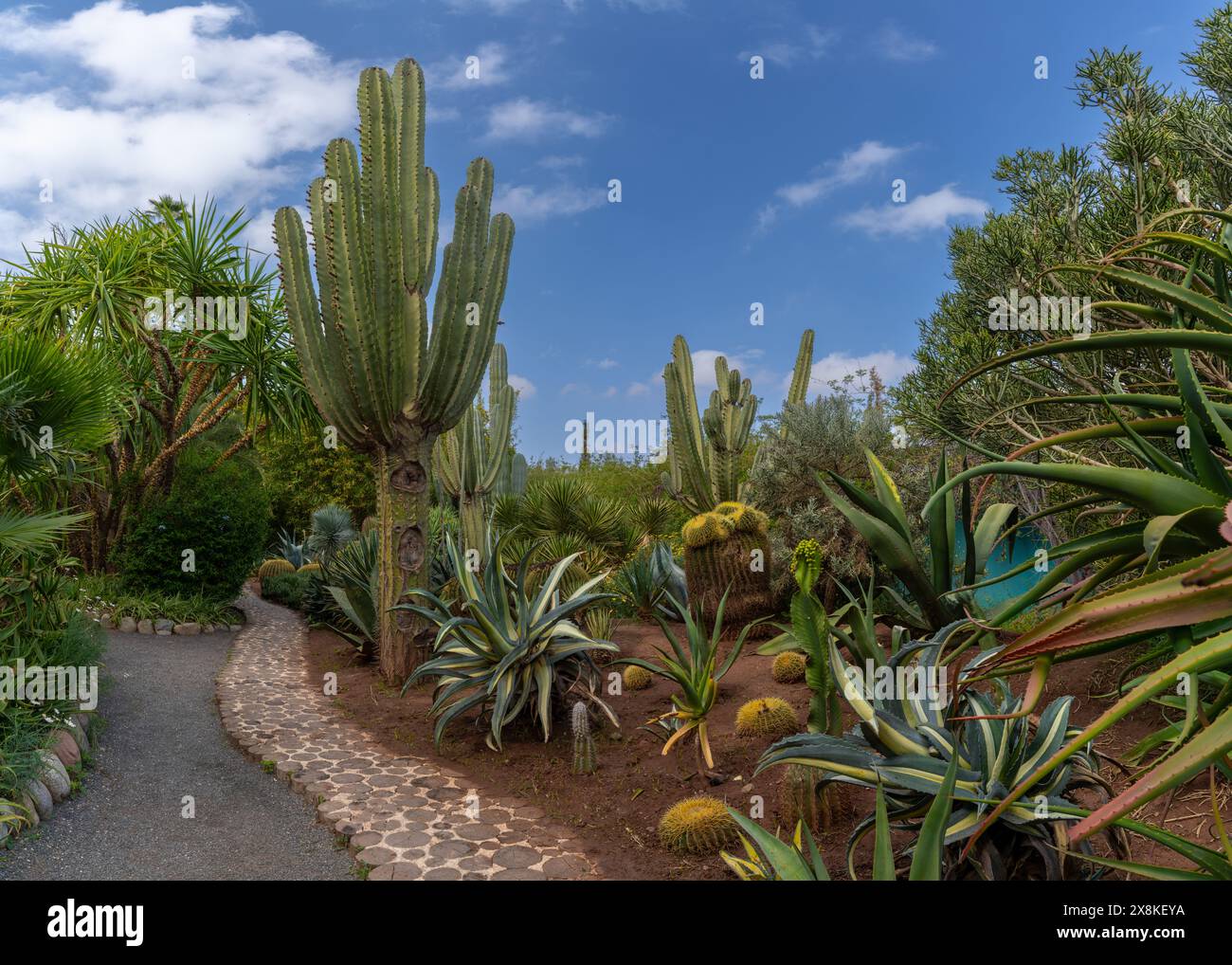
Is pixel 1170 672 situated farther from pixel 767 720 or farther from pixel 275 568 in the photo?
pixel 275 568

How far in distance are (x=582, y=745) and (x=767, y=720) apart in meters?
1.26

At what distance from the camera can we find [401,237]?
760cm

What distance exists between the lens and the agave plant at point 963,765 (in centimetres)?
255

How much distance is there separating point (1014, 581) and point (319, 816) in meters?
8.39

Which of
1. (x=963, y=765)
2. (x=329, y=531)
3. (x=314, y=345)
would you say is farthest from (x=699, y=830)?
(x=329, y=531)

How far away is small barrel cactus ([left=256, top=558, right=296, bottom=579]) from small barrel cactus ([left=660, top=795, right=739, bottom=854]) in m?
13.7

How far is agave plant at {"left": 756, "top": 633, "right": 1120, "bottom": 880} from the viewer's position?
8.37ft

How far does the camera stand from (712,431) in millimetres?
10820

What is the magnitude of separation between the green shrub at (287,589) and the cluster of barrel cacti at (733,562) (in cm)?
839

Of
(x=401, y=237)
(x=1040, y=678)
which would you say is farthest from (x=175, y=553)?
(x=1040, y=678)

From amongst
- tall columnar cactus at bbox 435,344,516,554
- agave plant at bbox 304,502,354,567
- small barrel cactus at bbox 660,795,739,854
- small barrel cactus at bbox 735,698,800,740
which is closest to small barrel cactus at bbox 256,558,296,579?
agave plant at bbox 304,502,354,567

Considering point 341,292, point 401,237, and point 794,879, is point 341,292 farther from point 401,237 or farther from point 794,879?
point 794,879
